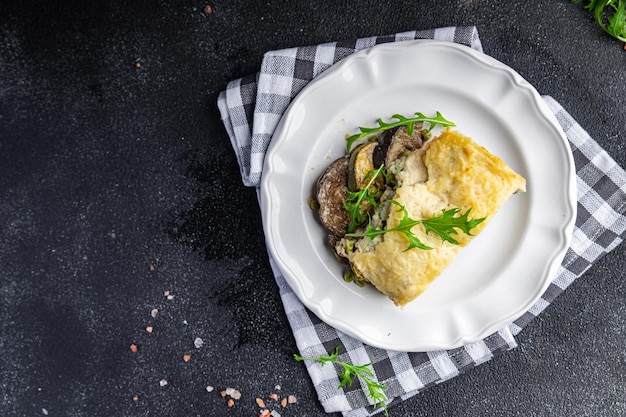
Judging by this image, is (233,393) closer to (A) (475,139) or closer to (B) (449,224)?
(B) (449,224)

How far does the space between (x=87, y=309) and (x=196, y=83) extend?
120cm

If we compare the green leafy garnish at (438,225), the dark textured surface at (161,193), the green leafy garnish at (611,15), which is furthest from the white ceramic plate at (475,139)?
the green leafy garnish at (611,15)

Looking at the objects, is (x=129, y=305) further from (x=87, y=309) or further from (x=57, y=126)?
(x=57, y=126)

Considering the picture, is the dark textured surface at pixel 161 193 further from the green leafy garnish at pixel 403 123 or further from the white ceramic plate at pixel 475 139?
the green leafy garnish at pixel 403 123

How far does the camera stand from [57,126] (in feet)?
9.52

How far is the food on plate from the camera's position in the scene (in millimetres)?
2451

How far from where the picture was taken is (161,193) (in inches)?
115

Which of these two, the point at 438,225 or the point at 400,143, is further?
the point at 400,143

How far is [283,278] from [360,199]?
63 cm

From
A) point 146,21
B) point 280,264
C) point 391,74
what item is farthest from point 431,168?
point 146,21

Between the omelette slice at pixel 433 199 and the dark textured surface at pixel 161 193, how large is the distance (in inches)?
26.3

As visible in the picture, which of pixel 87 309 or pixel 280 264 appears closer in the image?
pixel 280 264

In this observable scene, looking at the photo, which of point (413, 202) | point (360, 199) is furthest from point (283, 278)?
point (413, 202)

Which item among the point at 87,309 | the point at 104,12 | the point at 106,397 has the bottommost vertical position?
the point at 106,397
